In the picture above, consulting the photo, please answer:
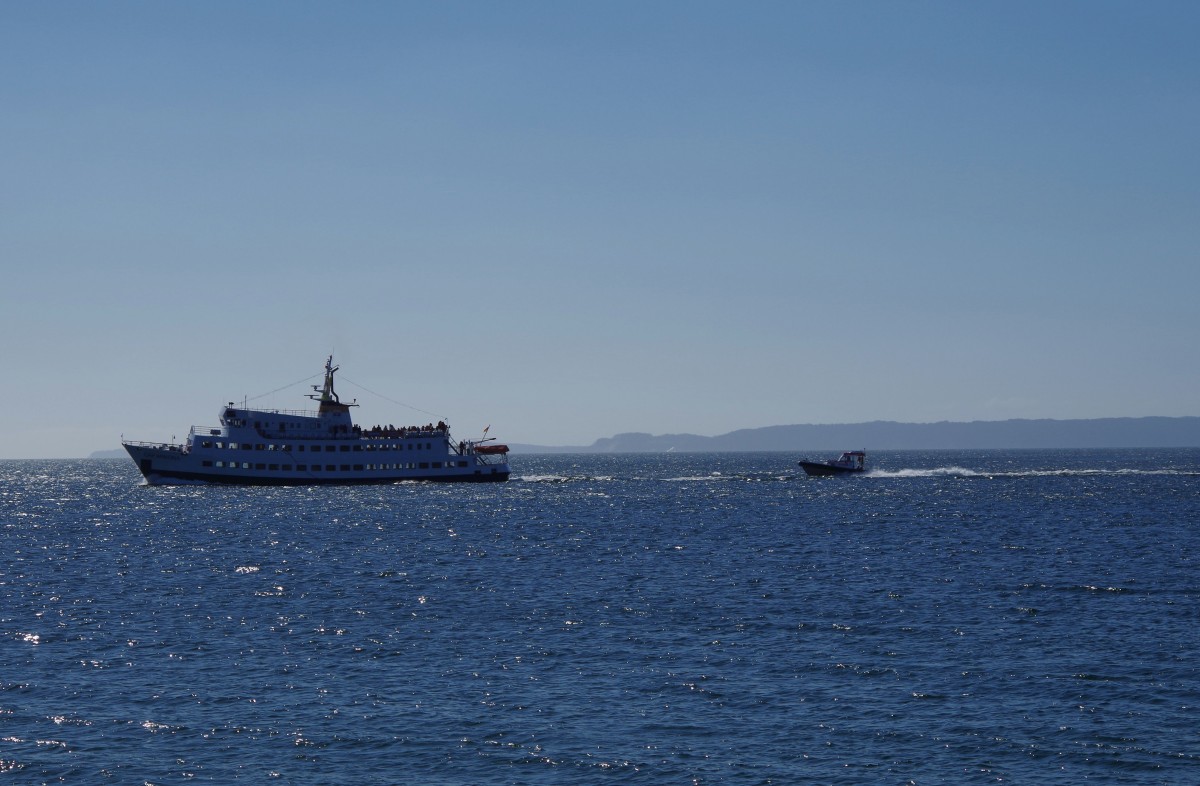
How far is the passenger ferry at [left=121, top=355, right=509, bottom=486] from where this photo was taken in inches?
5123

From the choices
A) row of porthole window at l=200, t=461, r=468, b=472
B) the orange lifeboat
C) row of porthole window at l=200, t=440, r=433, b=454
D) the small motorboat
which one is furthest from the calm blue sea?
the small motorboat

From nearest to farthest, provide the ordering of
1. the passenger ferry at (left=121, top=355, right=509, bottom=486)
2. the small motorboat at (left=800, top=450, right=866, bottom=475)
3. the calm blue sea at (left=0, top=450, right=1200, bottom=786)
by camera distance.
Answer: the calm blue sea at (left=0, top=450, right=1200, bottom=786)
the passenger ferry at (left=121, top=355, right=509, bottom=486)
the small motorboat at (left=800, top=450, right=866, bottom=475)

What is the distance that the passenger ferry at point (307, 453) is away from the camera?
427 ft

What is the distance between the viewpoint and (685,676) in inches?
1428

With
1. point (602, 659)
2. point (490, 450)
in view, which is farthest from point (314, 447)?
point (602, 659)

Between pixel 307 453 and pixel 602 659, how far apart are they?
102 meters

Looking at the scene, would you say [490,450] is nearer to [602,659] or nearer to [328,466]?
[328,466]

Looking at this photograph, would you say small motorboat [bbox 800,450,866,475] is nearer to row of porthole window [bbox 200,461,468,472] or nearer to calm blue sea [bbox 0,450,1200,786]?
row of porthole window [bbox 200,461,468,472]

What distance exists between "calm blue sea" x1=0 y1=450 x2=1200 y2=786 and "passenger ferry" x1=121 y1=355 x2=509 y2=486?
4981 centimetres

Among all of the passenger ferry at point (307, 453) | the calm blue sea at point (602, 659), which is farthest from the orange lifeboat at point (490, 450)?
the calm blue sea at point (602, 659)

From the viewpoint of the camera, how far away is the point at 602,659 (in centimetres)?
3881

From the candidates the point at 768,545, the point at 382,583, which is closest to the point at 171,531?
the point at 382,583

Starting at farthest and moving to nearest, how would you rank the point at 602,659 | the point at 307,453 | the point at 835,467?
the point at 835,467
the point at 307,453
the point at 602,659

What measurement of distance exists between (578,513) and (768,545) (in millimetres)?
33635
